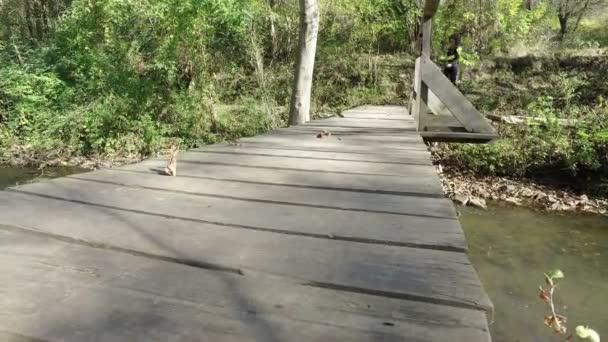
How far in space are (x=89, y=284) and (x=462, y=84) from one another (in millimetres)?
11531

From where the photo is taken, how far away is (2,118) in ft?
32.5

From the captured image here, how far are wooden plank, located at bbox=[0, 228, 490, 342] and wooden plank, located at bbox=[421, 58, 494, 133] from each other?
11.5 ft

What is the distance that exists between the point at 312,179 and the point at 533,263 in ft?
12.7

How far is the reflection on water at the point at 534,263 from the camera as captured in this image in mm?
3715

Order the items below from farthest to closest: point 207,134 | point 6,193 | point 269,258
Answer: point 207,134 < point 6,193 < point 269,258

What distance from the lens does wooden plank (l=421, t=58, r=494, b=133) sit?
4.04 m

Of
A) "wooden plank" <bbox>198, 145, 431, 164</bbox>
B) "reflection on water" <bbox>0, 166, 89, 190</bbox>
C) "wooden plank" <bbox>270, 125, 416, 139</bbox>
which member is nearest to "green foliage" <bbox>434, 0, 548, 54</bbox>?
"wooden plank" <bbox>270, 125, 416, 139</bbox>

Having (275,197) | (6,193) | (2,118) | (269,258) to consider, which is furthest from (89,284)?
(2,118)

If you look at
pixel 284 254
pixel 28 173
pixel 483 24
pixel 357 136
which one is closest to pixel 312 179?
pixel 284 254

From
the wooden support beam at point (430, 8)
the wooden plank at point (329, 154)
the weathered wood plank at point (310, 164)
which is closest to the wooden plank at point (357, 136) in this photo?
the wooden plank at point (329, 154)

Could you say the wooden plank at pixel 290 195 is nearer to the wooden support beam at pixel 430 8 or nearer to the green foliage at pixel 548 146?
the wooden support beam at pixel 430 8

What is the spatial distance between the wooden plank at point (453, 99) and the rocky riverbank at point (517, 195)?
8.31 feet

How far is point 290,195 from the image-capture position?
163 cm

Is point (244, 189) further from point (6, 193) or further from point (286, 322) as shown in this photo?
point (286, 322)
